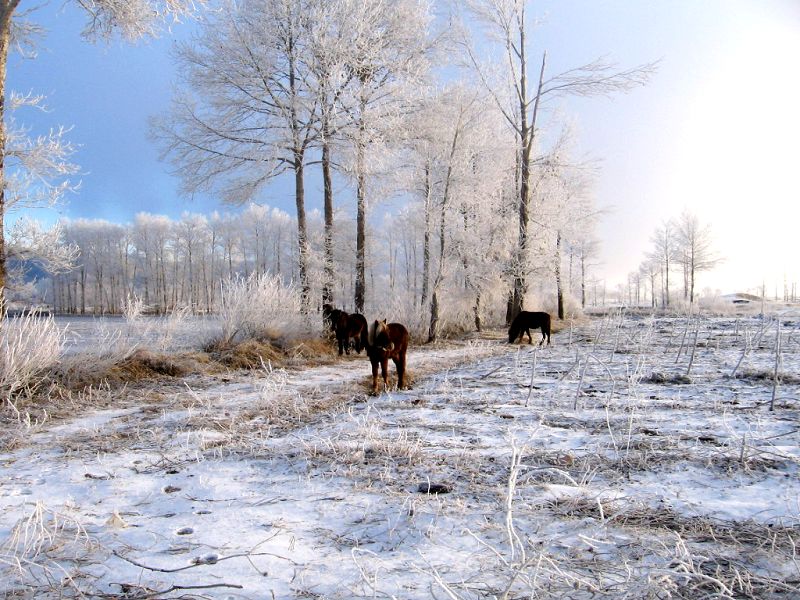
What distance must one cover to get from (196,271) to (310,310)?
6064 cm

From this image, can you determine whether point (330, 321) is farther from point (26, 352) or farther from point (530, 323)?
point (26, 352)

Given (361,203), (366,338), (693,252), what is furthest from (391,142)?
(693,252)

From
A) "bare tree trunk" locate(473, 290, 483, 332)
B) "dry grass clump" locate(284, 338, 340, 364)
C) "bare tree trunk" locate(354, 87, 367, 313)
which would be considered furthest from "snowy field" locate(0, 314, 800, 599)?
"bare tree trunk" locate(473, 290, 483, 332)

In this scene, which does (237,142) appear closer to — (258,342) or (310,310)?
(310,310)

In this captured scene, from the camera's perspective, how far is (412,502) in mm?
2426

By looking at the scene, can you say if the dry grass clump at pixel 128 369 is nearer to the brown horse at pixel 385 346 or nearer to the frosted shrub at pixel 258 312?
the frosted shrub at pixel 258 312

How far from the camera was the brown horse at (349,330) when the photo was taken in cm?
1068

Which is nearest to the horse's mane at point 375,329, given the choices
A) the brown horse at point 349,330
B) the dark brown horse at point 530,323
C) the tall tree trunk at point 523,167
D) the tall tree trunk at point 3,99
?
the brown horse at point 349,330

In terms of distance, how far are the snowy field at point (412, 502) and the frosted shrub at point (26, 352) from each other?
127 cm

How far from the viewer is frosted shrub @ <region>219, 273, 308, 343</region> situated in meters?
10.4

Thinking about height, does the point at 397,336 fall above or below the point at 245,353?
above

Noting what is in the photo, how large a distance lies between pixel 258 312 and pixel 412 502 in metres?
9.12

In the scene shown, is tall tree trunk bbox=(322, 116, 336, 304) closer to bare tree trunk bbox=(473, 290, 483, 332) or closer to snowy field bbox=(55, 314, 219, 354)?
snowy field bbox=(55, 314, 219, 354)

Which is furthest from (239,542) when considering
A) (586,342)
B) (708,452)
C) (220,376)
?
(586,342)
